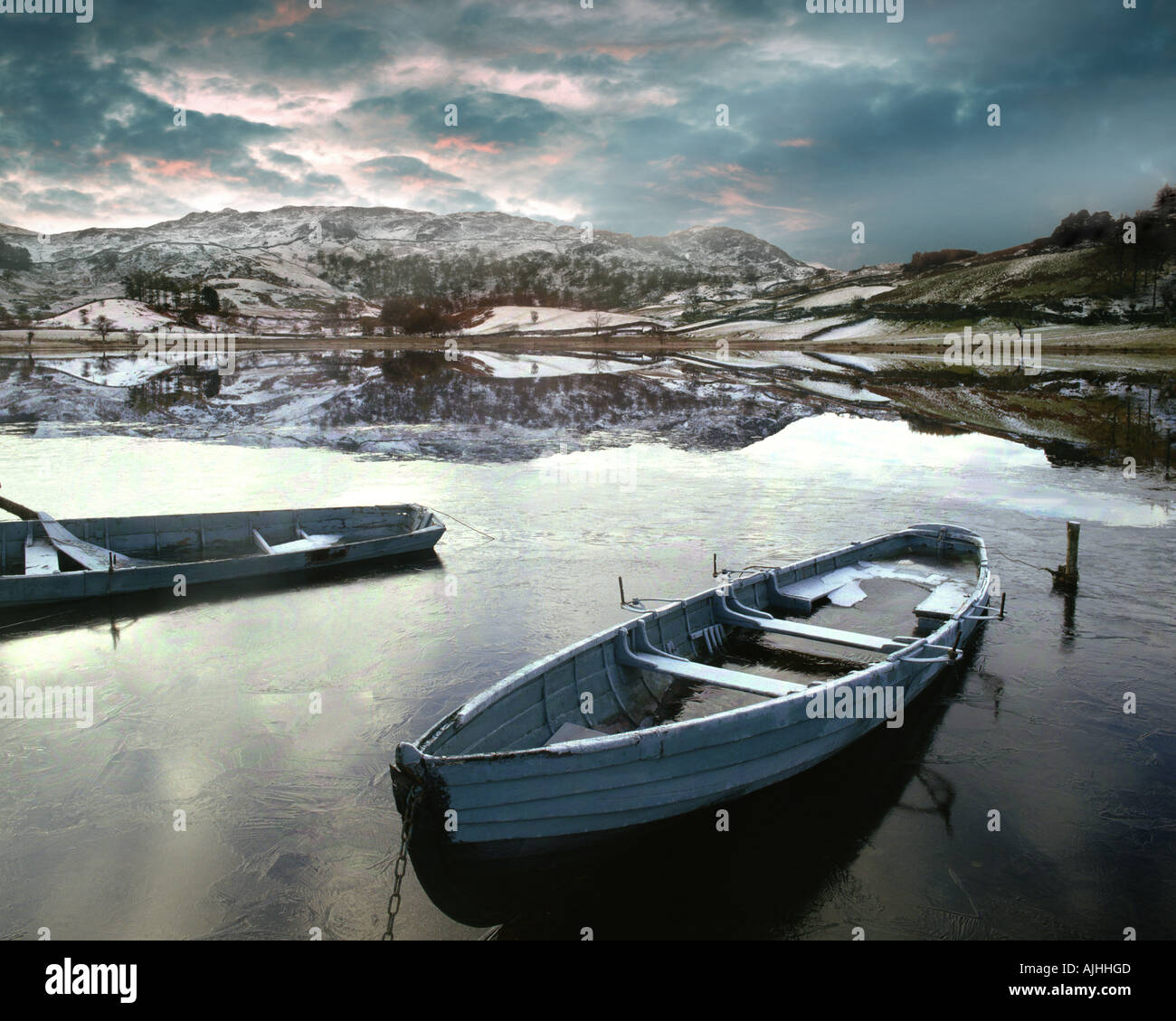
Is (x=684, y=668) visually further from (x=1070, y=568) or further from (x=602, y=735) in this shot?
(x=1070, y=568)

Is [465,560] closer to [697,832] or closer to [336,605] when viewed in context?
[336,605]

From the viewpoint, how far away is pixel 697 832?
8.80m

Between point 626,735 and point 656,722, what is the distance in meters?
3.18

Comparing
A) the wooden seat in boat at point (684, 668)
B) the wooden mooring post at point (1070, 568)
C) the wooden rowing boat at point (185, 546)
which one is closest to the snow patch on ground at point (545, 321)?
the wooden rowing boat at point (185, 546)

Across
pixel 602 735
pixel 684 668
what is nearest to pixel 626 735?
pixel 602 735

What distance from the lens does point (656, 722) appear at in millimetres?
10695

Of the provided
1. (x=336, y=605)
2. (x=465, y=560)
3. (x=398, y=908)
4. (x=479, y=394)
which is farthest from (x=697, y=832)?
(x=479, y=394)

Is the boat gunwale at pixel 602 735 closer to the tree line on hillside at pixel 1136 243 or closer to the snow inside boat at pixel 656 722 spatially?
the snow inside boat at pixel 656 722

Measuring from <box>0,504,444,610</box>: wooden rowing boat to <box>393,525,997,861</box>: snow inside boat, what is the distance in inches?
425

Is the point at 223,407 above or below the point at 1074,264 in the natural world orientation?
below

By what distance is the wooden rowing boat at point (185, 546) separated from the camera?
16.7m

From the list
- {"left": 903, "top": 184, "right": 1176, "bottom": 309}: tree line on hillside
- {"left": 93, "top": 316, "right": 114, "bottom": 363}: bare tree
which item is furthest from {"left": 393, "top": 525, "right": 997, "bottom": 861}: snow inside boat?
{"left": 903, "top": 184, "right": 1176, "bottom": 309}: tree line on hillside

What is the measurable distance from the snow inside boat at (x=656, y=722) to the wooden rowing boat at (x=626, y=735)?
2 cm
